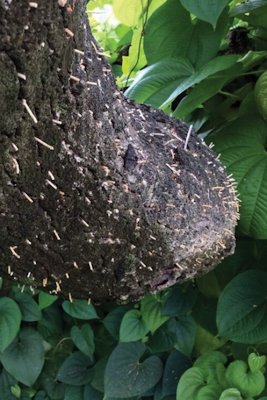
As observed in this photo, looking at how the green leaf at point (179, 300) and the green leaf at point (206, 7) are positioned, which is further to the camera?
the green leaf at point (179, 300)

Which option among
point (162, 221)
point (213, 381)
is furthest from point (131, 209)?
point (213, 381)

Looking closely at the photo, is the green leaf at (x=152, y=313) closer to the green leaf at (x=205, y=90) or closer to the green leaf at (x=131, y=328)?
the green leaf at (x=131, y=328)

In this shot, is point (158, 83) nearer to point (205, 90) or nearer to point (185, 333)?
point (205, 90)

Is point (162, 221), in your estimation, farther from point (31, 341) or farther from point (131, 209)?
point (31, 341)

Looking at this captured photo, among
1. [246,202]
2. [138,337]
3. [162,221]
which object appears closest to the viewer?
[162,221]

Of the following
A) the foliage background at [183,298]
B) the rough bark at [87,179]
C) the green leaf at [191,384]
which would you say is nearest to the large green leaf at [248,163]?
the foliage background at [183,298]

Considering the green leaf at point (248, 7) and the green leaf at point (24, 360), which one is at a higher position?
the green leaf at point (248, 7)
